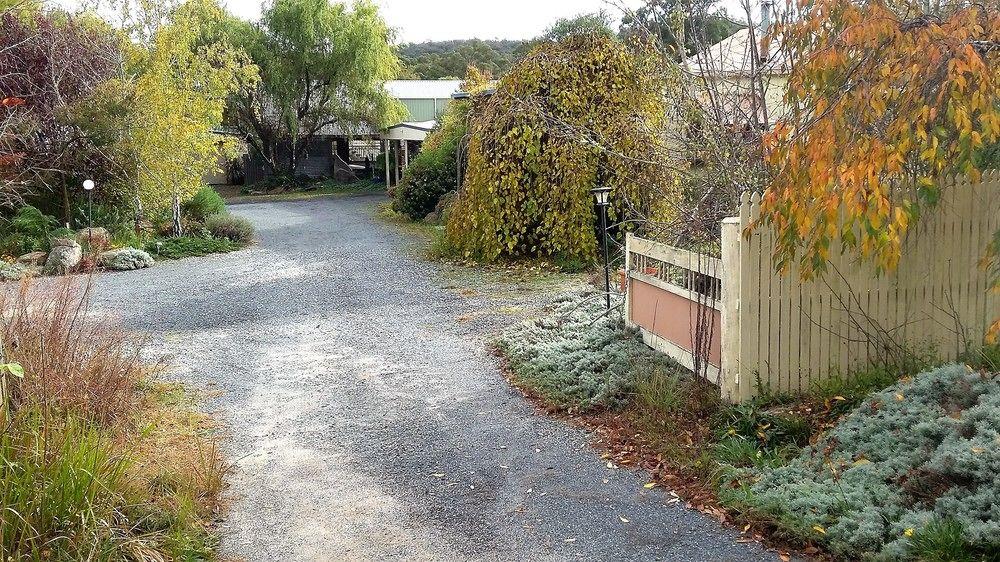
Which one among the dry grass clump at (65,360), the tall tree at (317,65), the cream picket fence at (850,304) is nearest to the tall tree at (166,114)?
the tall tree at (317,65)

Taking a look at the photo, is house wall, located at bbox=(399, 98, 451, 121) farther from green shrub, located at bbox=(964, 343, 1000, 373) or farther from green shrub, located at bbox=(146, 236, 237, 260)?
green shrub, located at bbox=(964, 343, 1000, 373)

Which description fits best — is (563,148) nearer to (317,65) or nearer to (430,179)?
(430,179)

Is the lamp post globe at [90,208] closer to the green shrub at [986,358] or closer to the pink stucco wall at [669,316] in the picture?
the pink stucco wall at [669,316]

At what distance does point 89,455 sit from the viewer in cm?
387

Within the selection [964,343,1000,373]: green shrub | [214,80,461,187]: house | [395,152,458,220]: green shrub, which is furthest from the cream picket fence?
[214,80,461,187]: house

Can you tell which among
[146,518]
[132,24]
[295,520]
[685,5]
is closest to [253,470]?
[295,520]

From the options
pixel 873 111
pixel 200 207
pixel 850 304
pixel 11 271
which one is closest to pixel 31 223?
pixel 11 271

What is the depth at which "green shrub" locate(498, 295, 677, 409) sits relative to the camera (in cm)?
633

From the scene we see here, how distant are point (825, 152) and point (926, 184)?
0.60 m

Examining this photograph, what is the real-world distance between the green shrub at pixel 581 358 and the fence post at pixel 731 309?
79 centimetres

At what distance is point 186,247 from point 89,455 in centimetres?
1305

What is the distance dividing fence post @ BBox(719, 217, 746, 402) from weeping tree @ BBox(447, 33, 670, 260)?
6.98 m

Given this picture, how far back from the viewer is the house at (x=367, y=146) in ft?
95.1

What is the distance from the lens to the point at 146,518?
389 centimetres
